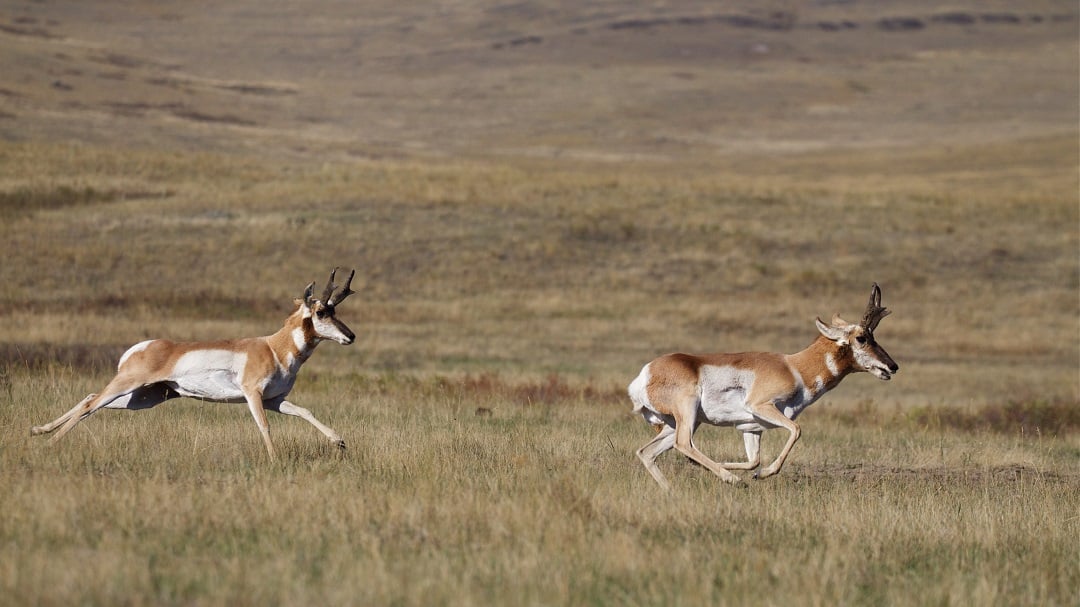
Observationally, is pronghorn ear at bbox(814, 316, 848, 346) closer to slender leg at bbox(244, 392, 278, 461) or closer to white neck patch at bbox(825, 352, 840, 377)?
white neck patch at bbox(825, 352, 840, 377)

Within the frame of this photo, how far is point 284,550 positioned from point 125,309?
23.3 meters

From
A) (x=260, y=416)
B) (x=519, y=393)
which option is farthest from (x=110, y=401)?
(x=519, y=393)

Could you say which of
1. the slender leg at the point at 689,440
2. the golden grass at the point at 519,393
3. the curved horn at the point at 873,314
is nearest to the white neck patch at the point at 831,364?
the curved horn at the point at 873,314

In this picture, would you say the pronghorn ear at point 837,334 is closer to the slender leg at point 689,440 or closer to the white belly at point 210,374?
the slender leg at point 689,440

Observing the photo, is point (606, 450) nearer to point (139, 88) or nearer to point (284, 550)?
point (284, 550)

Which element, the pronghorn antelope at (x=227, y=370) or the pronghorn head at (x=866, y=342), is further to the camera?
the pronghorn head at (x=866, y=342)

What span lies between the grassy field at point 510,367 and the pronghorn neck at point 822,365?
2.93ft

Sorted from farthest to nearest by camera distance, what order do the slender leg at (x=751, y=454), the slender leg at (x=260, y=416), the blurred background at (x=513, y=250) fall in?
1. the blurred background at (x=513, y=250)
2. the slender leg at (x=260, y=416)
3. the slender leg at (x=751, y=454)

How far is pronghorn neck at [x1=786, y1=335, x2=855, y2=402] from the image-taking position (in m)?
11.1

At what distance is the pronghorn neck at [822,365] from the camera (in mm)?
11141

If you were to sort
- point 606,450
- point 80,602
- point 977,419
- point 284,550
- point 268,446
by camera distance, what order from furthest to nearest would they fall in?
point 977,419 < point 606,450 < point 268,446 < point 284,550 < point 80,602

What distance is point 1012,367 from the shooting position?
28.3m

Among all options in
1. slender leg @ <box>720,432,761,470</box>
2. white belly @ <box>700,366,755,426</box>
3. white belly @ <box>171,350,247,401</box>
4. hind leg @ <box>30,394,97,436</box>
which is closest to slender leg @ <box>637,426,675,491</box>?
white belly @ <box>700,366,755,426</box>

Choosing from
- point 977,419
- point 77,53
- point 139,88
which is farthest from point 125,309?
point 77,53
